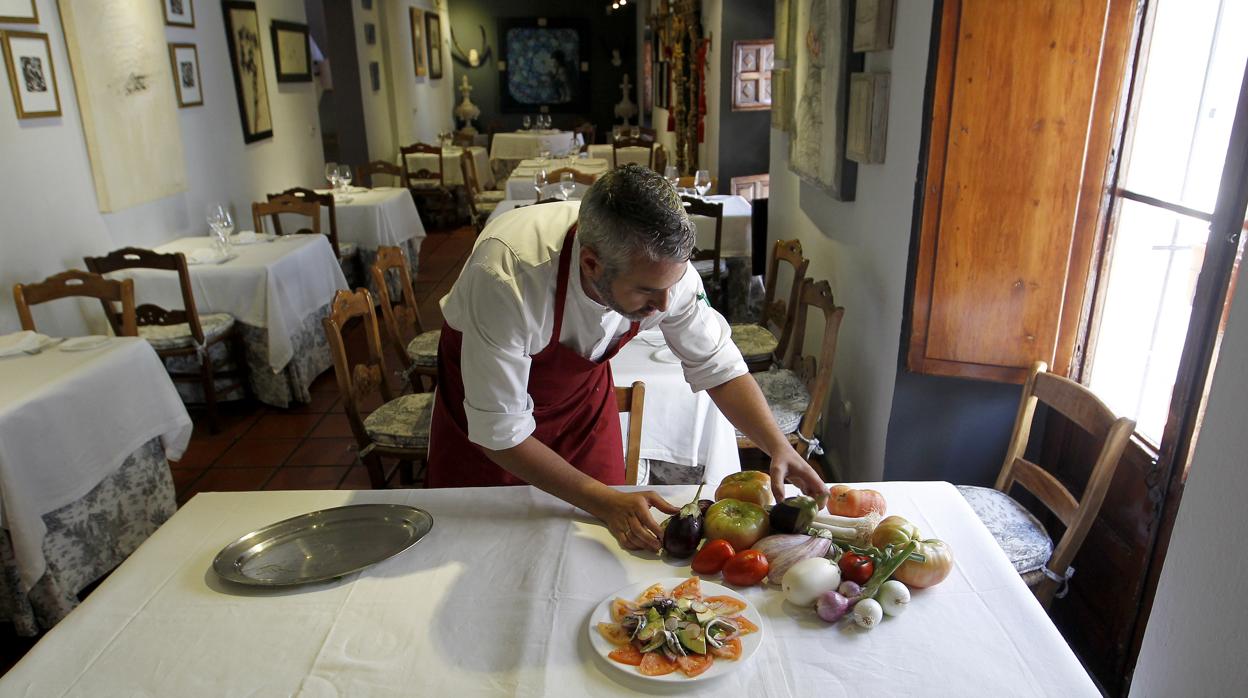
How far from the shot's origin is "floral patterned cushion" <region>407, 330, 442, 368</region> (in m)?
3.48

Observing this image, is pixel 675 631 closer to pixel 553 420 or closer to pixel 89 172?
pixel 553 420

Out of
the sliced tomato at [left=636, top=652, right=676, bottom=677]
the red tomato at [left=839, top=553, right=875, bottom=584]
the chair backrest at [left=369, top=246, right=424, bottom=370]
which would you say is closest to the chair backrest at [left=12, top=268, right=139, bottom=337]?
the chair backrest at [left=369, top=246, right=424, bottom=370]

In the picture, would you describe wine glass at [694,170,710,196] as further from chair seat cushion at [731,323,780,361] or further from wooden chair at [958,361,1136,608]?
wooden chair at [958,361,1136,608]

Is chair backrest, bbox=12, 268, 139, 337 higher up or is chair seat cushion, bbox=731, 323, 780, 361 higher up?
chair backrest, bbox=12, 268, 139, 337

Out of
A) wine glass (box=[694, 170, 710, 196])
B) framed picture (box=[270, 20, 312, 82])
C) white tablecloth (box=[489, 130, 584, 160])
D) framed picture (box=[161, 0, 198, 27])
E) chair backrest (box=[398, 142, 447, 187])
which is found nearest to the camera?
framed picture (box=[161, 0, 198, 27])

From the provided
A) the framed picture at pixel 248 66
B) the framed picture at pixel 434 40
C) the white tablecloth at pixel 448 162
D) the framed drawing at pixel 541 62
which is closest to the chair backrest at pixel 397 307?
the framed picture at pixel 248 66

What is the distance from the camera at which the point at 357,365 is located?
2.78 m

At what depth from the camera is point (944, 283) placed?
2332 millimetres

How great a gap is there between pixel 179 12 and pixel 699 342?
453cm

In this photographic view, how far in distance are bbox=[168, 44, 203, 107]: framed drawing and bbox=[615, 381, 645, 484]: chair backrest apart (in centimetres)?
404

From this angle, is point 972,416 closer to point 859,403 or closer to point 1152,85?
point 859,403

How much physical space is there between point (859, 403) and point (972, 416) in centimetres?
51

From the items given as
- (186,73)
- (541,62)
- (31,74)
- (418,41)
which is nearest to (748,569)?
(31,74)

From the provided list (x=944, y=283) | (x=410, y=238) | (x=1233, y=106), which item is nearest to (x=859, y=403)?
(x=944, y=283)
